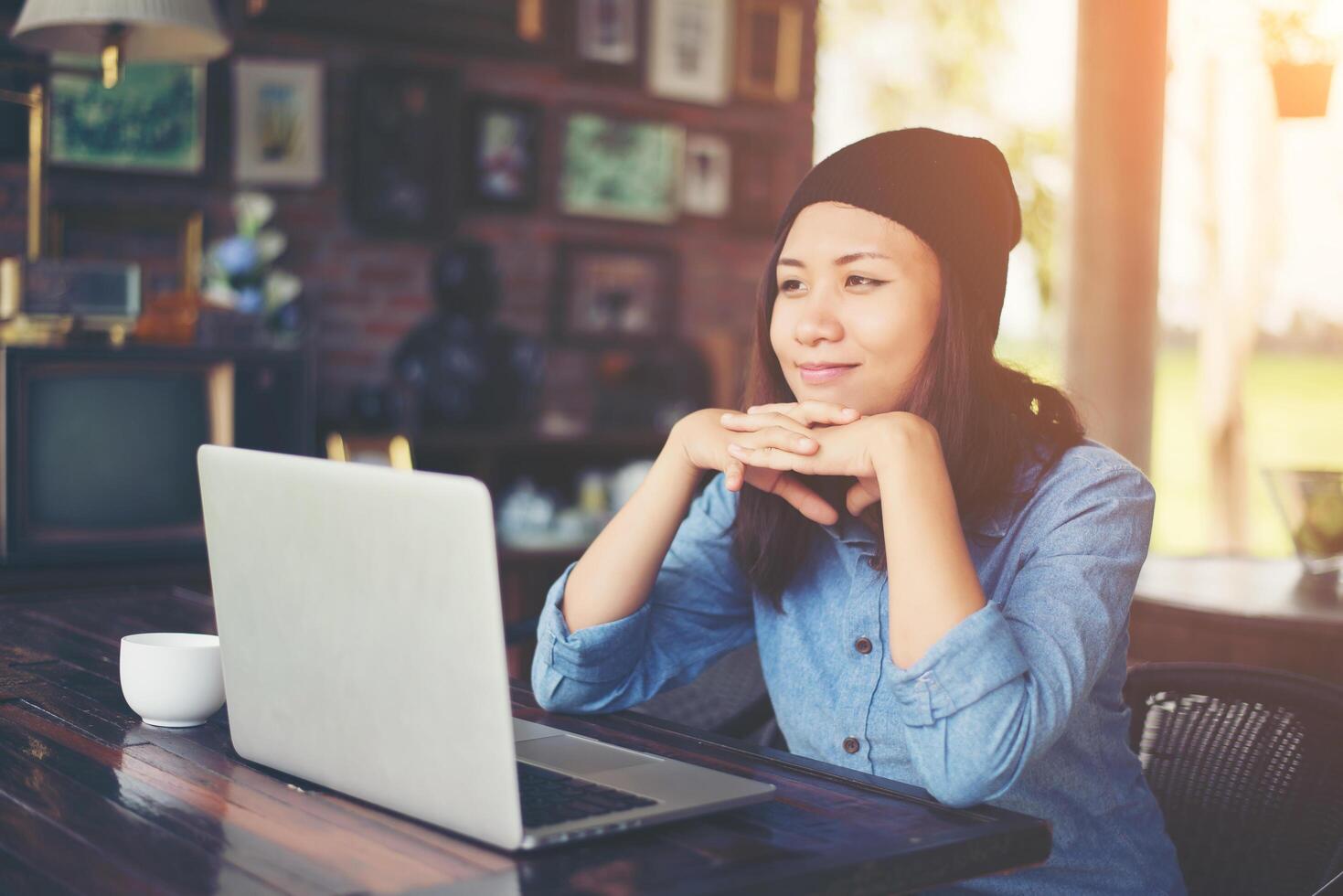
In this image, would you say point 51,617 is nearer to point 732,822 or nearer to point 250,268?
point 732,822

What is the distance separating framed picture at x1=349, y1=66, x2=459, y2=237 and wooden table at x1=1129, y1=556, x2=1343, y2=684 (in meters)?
2.29

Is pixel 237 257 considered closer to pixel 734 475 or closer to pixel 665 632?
pixel 665 632

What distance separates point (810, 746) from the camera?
1.50 meters

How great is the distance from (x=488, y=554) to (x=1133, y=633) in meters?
1.87

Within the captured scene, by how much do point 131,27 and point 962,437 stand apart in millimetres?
2242

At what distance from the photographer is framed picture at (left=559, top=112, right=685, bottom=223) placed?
4.28 meters

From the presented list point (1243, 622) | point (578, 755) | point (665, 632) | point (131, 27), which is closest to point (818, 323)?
point (665, 632)

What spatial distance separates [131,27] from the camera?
9.66 ft

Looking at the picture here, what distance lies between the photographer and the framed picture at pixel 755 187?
15.1ft

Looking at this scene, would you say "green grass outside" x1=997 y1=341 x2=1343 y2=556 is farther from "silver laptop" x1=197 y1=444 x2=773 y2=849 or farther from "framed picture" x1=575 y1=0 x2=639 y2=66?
"silver laptop" x1=197 y1=444 x2=773 y2=849

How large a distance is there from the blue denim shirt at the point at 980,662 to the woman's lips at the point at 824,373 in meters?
0.17

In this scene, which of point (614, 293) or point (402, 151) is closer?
point (402, 151)

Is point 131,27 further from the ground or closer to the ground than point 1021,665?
further from the ground

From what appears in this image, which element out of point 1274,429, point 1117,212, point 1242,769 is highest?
point 1117,212
